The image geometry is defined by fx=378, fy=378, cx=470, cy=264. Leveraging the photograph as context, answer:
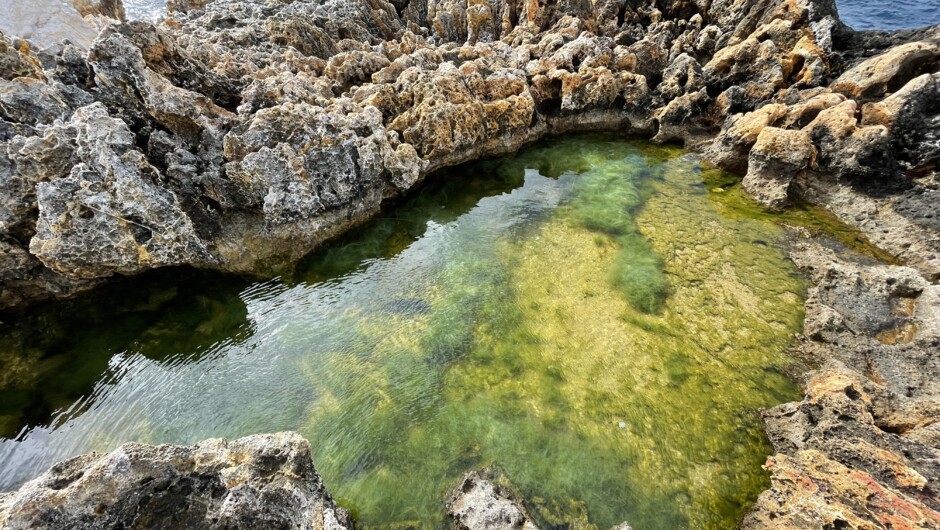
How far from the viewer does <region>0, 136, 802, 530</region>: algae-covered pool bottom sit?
6.10 meters

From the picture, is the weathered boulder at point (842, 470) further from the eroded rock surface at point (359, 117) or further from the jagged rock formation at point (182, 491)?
the eroded rock surface at point (359, 117)

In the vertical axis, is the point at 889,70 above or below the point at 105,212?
below

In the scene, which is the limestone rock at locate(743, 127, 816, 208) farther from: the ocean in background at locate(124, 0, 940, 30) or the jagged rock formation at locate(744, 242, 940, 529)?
the ocean in background at locate(124, 0, 940, 30)

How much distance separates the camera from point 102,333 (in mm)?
7934

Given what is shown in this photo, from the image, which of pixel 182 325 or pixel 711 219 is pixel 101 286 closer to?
pixel 182 325

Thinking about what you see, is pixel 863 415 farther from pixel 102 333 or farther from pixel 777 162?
pixel 102 333

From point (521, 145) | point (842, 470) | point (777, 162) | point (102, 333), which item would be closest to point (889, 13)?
point (777, 162)

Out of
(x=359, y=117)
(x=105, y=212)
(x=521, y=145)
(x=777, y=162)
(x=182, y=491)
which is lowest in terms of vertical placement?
(x=777, y=162)

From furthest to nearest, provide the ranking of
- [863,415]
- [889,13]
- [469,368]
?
[889,13] → [469,368] → [863,415]

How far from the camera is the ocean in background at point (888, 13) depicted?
74.6ft

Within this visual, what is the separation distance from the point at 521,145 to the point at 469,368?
1048cm

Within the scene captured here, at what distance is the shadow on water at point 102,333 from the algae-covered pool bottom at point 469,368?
0.13 ft

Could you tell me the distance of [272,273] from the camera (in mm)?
9570

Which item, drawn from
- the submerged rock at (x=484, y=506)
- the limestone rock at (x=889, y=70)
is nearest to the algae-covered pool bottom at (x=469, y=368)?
the submerged rock at (x=484, y=506)
